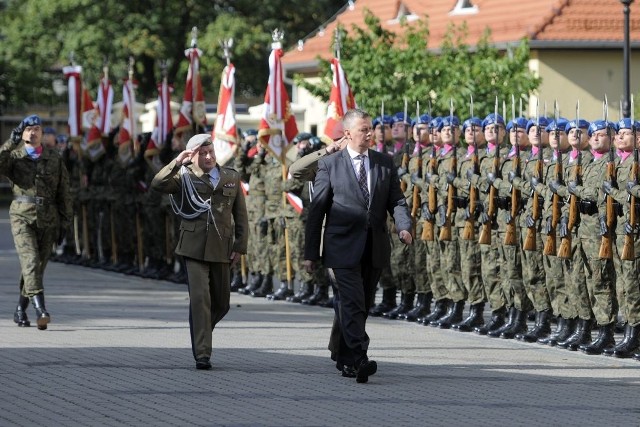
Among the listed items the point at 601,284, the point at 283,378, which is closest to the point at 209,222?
the point at 283,378

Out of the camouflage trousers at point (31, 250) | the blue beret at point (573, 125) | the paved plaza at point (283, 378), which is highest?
the blue beret at point (573, 125)

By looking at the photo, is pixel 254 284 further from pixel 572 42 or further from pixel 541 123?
pixel 572 42

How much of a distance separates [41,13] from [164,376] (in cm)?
3922

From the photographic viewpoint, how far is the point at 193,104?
21.2m

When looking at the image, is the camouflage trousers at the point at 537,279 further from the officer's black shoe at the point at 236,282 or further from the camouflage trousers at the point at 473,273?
the officer's black shoe at the point at 236,282

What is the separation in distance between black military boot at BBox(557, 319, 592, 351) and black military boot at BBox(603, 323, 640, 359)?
48 cm

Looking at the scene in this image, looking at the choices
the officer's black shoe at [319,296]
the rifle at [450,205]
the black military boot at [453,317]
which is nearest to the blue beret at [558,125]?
the rifle at [450,205]

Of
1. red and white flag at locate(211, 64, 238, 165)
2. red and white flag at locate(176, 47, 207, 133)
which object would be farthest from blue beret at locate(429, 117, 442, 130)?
red and white flag at locate(176, 47, 207, 133)

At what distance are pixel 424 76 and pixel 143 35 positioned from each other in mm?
26150

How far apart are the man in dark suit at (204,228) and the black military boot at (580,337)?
10.2ft

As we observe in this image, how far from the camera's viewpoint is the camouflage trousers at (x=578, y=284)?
13.5 m

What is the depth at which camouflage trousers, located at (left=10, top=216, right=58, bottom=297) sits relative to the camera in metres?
14.7

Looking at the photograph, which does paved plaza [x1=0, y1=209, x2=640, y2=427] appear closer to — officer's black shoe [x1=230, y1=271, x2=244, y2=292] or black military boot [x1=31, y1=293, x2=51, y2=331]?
black military boot [x1=31, y1=293, x2=51, y2=331]

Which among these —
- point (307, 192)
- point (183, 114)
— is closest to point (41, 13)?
point (183, 114)
